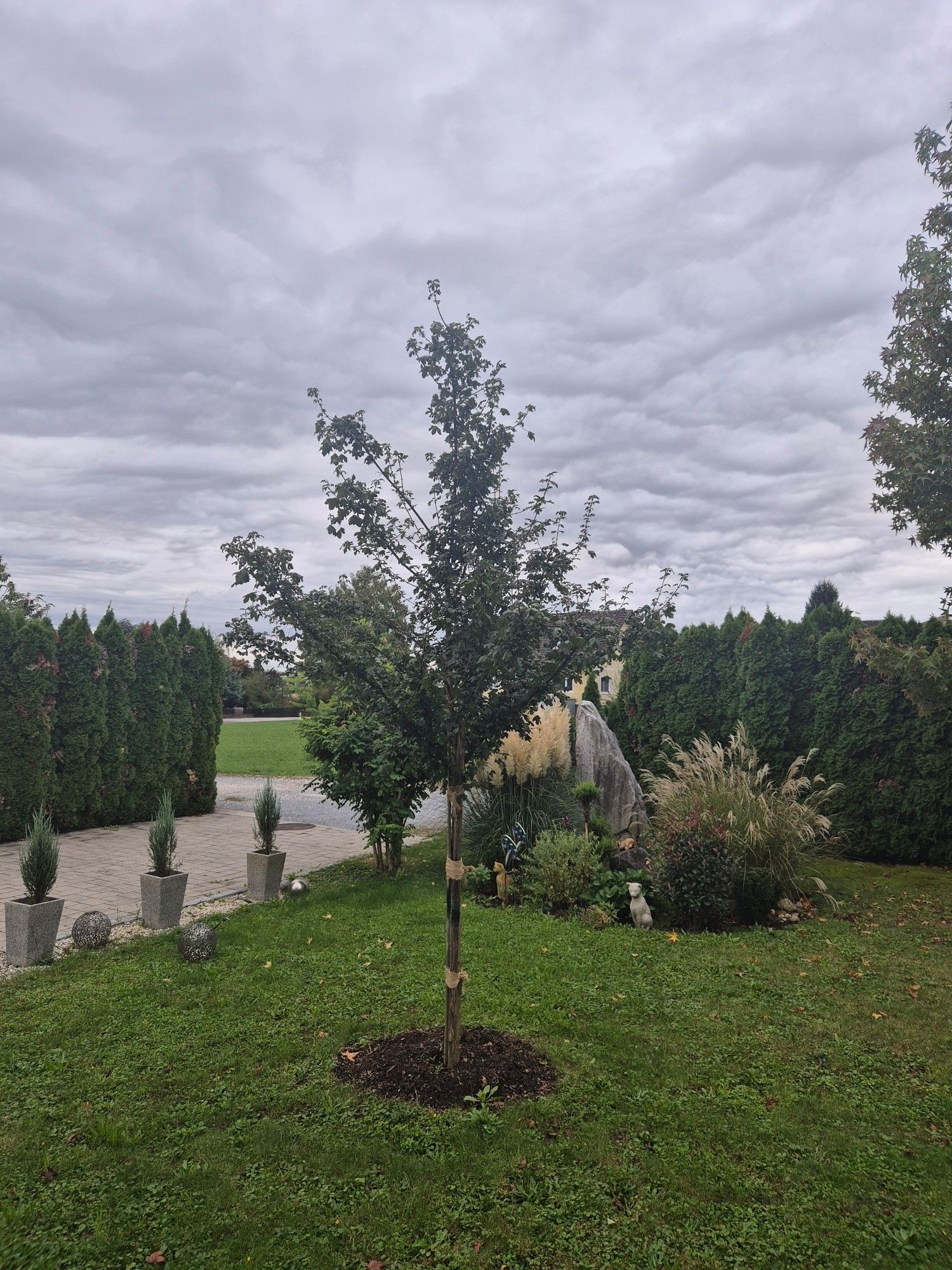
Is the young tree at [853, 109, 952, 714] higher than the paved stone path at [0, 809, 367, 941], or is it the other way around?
the young tree at [853, 109, 952, 714]

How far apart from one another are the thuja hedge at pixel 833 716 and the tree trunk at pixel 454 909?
4.78m

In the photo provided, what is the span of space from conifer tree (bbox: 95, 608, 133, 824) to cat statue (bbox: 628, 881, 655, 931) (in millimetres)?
7089

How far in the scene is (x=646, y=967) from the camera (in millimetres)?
4727

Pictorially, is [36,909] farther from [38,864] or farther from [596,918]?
[596,918]

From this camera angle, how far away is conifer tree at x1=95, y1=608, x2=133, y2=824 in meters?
9.84

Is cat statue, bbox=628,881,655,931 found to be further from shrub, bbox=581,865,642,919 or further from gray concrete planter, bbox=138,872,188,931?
gray concrete planter, bbox=138,872,188,931

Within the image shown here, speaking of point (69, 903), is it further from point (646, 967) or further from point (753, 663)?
point (753, 663)

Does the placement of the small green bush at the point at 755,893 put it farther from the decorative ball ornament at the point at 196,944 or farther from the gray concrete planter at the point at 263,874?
the decorative ball ornament at the point at 196,944

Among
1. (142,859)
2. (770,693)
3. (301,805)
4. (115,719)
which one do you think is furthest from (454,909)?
(301,805)

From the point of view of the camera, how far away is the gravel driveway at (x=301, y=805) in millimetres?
11180

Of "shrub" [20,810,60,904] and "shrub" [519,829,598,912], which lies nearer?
"shrub" [20,810,60,904]

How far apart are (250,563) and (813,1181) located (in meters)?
3.13

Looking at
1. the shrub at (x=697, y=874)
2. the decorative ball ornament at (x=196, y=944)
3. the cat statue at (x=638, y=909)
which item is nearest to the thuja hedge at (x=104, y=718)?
the decorative ball ornament at (x=196, y=944)

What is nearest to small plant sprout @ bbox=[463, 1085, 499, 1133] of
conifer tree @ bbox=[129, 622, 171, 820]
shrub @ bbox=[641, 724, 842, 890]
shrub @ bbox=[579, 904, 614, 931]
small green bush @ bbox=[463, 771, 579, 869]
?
shrub @ bbox=[579, 904, 614, 931]
